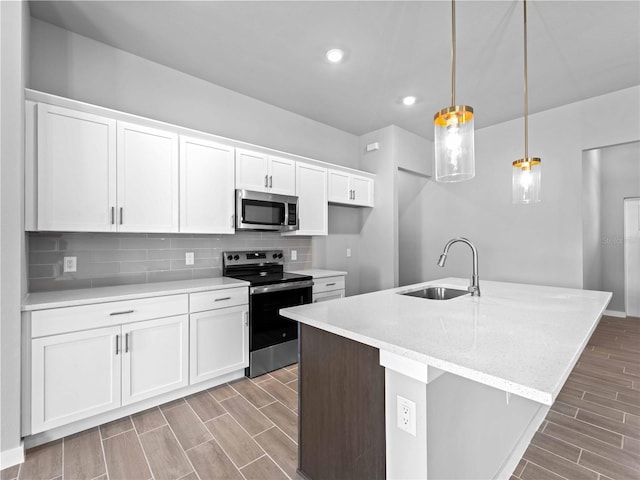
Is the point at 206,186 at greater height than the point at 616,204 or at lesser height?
lesser

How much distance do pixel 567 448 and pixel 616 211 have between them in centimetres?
531

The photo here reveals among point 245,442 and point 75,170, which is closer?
point 245,442

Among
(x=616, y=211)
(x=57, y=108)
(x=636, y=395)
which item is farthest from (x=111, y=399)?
(x=616, y=211)

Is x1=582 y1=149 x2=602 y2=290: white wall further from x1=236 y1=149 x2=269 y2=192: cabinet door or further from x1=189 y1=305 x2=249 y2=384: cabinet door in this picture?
x1=189 y1=305 x2=249 y2=384: cabinet door

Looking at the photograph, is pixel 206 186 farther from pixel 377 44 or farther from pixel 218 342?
pixel 377 44

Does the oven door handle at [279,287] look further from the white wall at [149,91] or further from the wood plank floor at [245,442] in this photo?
the white wall at [149,91]

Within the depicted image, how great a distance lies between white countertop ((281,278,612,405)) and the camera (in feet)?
2.96

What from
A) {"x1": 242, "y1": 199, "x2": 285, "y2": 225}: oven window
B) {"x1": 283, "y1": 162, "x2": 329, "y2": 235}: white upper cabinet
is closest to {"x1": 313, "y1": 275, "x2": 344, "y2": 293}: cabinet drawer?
{"x1": 283, "y1": 162, "x2": 329, "y2": 235}: white upper cabinet

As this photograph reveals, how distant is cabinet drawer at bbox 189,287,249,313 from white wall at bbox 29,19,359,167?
1648 millimetres

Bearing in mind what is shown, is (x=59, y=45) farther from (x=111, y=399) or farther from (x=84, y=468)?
(x=84, y=468)

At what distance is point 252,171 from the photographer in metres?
3.11

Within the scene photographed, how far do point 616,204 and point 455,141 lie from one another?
5828 mm

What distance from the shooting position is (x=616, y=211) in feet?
17.6

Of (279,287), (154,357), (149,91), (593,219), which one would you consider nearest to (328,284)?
(279,287)
